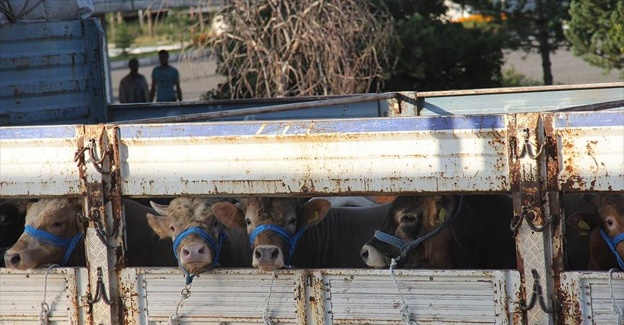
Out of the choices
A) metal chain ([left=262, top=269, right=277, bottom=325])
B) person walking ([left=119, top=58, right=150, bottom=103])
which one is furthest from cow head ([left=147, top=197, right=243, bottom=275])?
person walking ([left=119, top=58, right=150, bottom=103])

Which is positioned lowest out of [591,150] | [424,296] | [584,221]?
[424,296]

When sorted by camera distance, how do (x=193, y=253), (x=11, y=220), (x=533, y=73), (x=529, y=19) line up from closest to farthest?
(x=193, y=253)
(x=11, y=220)
(x=529, y=19)
(x=533, y=73)

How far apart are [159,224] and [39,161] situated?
0.87 m

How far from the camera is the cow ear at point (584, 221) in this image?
212 inches

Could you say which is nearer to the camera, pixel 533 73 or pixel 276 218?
pixel 276 218

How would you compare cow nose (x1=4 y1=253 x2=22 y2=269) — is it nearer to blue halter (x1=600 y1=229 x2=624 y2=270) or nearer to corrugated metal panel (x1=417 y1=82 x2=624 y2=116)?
blue halter (x1=600 y1=229 x2=624 y2=270)

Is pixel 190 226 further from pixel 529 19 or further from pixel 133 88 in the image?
pixel 529 19

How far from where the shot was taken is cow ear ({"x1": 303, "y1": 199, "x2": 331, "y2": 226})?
581cm

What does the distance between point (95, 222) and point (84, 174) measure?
24 centimetres

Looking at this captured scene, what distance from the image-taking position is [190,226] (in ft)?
19.0

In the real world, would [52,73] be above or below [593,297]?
above

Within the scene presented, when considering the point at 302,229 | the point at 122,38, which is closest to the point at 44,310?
the point at 302,229

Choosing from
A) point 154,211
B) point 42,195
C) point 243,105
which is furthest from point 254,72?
point 42,195

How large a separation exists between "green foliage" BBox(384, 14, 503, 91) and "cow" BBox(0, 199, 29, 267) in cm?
Result: 1019
